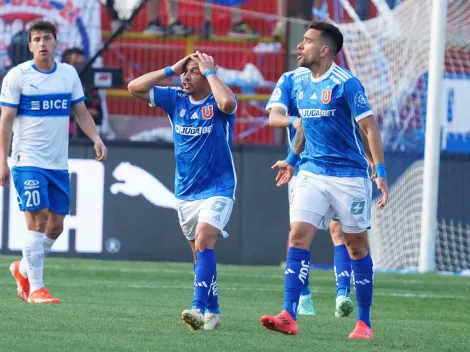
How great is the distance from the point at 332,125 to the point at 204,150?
0.88 m

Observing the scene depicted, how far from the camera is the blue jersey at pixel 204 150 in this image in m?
8.00

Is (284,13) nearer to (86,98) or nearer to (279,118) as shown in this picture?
(86,98)

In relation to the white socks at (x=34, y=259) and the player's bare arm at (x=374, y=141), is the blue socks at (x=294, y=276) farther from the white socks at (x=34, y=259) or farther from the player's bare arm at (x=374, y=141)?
the white socks at (x=34, y=259)

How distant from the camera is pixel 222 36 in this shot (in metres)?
17.6

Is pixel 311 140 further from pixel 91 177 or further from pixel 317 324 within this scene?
pixel 91 177

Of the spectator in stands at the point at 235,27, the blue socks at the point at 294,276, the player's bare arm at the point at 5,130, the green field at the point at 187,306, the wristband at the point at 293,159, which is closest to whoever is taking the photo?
the green field at the point at 187,306

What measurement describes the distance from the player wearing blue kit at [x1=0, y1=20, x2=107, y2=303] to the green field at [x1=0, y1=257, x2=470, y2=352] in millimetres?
483

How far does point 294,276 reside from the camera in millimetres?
7609

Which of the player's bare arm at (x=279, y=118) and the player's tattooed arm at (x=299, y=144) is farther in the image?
the player's bare arm at (x=279, y=118)

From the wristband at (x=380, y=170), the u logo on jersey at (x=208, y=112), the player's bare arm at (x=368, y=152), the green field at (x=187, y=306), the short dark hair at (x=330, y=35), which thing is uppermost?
the short dark hair at (x=330, y=35)

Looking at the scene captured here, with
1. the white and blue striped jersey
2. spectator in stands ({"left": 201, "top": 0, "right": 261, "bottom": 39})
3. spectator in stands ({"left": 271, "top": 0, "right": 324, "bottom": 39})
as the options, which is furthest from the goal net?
the white and blue striped jersey

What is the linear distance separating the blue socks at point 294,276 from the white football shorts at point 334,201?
0.21 metres

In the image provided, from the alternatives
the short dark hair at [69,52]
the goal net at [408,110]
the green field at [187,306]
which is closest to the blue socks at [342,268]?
the green field at [187,306]

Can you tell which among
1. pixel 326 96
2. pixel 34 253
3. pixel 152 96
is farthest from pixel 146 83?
pixel 34 253
